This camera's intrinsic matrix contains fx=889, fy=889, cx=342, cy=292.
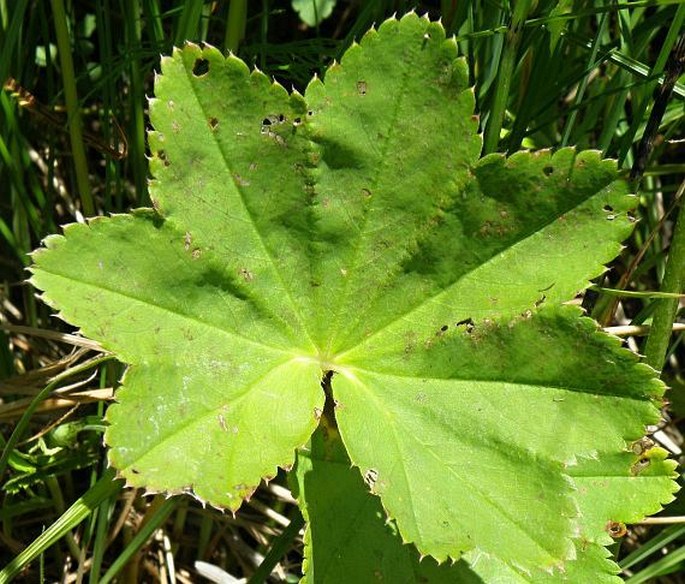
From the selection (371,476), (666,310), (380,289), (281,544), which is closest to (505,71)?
(380,289)

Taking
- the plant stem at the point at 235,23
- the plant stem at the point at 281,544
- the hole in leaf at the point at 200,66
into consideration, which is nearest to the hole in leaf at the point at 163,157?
the hole in leaf at the point at 200,66

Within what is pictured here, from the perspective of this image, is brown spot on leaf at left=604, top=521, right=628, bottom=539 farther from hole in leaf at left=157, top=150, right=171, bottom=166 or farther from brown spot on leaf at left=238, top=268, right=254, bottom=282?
hole in leaf at left=157, top=150, right=171, bottom=166

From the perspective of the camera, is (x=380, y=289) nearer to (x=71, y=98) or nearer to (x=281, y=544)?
(x=281, y=544)

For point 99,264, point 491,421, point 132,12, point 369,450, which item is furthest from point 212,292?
point 132,12

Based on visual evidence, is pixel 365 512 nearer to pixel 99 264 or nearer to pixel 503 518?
pixel 503 518

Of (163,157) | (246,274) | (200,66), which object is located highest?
(200,66)

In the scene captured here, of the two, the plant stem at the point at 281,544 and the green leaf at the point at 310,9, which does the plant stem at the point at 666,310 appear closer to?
the plant stem at the point at 281,544

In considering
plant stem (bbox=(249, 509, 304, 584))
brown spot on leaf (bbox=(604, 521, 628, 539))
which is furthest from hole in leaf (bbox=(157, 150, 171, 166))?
brown spot on leaf (bbox=(604, 521, 628, 539))
